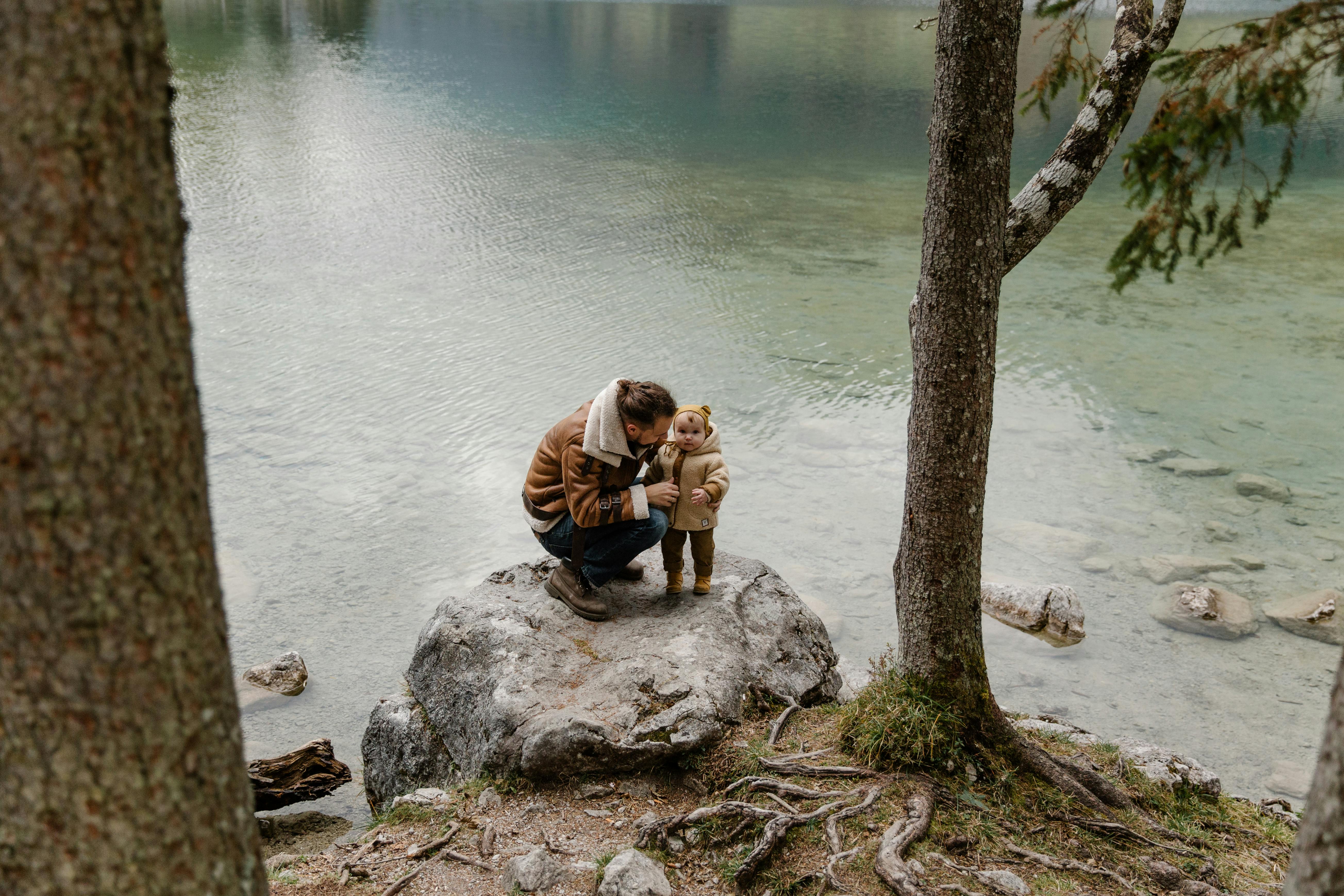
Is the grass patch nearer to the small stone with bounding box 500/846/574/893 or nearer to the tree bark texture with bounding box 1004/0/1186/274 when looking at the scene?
the small stone with bounding box 500/846/574/893

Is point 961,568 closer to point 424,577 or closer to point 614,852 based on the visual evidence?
point 614,852

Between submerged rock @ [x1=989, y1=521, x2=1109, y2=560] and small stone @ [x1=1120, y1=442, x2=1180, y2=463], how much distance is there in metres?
1.43

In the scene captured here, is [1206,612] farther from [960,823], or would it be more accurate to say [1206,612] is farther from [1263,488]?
[960,823]

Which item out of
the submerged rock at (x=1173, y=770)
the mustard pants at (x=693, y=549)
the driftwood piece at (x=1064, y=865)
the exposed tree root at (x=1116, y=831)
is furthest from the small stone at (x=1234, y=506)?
the driftwood piece at (x=1064, y=865)

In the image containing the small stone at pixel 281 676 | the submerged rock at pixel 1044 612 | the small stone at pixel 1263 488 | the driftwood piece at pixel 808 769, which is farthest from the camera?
the small stone at pixel 1263 488

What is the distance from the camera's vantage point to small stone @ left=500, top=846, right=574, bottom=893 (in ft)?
9.58

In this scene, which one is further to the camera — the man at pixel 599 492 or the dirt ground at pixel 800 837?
the man at pixel 599 492

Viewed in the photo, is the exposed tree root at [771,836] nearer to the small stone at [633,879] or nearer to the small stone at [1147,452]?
the small stone at [633,879]

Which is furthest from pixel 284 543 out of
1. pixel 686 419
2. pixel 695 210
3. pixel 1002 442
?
pixel 695 210

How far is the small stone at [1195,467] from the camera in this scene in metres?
7.79

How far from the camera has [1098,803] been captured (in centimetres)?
331

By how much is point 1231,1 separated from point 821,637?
130 ft

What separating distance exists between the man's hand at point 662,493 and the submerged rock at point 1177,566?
4003 millimetres

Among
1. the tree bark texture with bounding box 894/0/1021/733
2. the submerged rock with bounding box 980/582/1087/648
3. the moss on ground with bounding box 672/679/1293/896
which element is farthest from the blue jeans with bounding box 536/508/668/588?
the submerged rock with bounding box 980/582/1087/648
